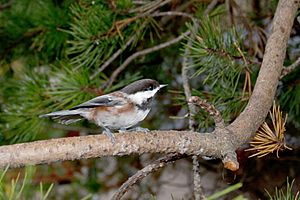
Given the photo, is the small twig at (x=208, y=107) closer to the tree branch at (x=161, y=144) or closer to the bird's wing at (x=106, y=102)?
the tree branch at (x=161, y=144)

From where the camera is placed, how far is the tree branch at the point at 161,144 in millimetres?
757

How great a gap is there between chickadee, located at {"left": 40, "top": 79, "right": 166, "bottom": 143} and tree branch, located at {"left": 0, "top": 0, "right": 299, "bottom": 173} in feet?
0.77

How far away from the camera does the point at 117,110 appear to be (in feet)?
3.65

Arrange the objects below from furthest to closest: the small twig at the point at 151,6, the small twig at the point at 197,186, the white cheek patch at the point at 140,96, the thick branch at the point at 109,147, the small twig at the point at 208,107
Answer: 1. the small twig at the point at 151,6
2. the white cheek patch at the point at 140,96
3. the small twig at the point at 197,186
4. the small twig at the point at 208,107
5. the thick branch at the point at 109,147

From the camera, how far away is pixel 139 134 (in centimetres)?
84

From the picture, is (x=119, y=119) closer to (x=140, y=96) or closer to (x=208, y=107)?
(x=140, y=96)

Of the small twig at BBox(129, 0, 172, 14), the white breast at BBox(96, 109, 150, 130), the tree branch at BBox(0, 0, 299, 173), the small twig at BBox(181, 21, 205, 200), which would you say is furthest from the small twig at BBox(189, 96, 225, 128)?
the small twig at BBox(129, 0, 172, 14)

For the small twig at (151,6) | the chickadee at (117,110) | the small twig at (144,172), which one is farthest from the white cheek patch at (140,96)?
the small twig at (151,6)

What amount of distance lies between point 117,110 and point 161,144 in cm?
29

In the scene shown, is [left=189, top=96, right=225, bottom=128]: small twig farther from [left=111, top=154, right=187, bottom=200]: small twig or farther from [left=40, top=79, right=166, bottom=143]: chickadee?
[left=40, top=79, right=166, bottom=143]: chickadee

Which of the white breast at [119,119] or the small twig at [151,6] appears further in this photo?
the small twig at [151,6]

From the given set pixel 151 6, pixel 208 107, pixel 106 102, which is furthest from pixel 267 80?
pixel 151 6

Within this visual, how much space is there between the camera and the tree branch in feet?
2.48

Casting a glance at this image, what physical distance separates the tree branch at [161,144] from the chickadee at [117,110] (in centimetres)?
23
